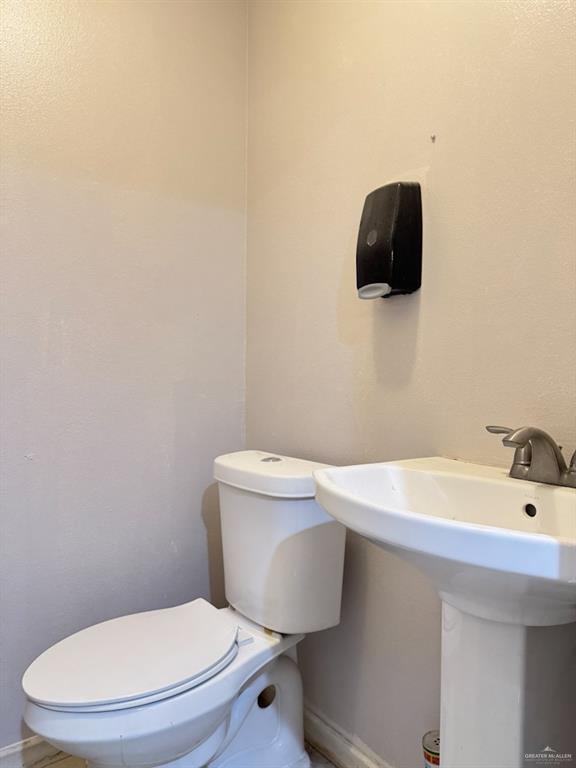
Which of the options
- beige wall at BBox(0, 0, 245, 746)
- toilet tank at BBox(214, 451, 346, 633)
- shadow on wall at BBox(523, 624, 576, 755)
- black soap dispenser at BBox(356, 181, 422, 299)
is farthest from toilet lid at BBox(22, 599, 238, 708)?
black soap dispenser at BBox(356, 181, 422, 299)

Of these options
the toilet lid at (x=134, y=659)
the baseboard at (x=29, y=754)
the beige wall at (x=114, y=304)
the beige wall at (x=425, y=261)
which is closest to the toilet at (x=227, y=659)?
the toilet lid at (x=134, y=659)

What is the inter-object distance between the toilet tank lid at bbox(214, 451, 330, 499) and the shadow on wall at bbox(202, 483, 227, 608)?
0.34m

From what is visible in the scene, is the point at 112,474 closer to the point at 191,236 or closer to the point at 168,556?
the point at 168,556

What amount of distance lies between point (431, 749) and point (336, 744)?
0.44 meters

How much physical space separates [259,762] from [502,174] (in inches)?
57.4

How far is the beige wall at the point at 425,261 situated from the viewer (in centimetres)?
88

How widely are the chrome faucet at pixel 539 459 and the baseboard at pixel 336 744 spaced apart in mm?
851

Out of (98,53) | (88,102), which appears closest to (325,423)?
(88,102)

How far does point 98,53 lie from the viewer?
54.6 inches

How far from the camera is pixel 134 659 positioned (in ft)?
3.42

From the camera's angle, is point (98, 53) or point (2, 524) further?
point (98, 53)

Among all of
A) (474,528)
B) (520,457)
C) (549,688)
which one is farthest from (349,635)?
(474,528)

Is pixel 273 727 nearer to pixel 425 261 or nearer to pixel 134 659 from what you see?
pixel 134 659

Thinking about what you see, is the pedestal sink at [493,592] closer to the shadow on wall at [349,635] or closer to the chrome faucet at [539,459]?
the chrome faucet at [539,459]
